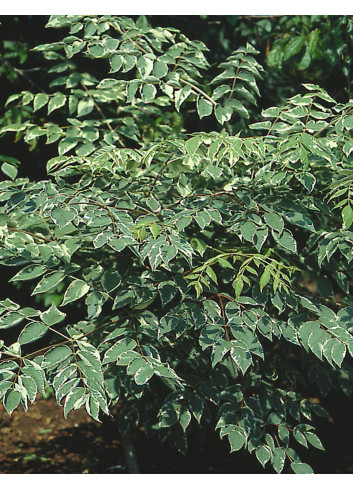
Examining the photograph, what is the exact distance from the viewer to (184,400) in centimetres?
217

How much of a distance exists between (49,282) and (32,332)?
19 cm

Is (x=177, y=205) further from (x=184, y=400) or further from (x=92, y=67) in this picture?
(x=92, y=67)

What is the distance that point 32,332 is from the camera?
183 cm

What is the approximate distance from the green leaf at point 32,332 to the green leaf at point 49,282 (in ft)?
0.39

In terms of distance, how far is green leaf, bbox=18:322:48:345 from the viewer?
5.94 ft

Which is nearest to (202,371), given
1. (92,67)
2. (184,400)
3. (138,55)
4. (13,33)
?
(184,400)

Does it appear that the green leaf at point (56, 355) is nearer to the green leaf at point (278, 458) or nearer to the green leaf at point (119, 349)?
the green leaf at point (119, 349)

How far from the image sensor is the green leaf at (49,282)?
1.91 meters

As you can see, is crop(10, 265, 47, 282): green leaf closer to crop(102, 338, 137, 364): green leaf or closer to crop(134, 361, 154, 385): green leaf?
crop(102, 338, 137, 364): green leaf

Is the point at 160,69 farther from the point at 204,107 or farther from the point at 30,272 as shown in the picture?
the point at 30,272

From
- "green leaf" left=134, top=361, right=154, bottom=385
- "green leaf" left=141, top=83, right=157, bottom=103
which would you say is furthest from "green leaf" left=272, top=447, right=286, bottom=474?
"green leaf" left=141, top=83, right=157, bottom=103

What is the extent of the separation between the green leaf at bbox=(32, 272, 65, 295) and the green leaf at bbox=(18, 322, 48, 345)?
119 mm

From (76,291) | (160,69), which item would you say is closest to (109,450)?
(76,291)
